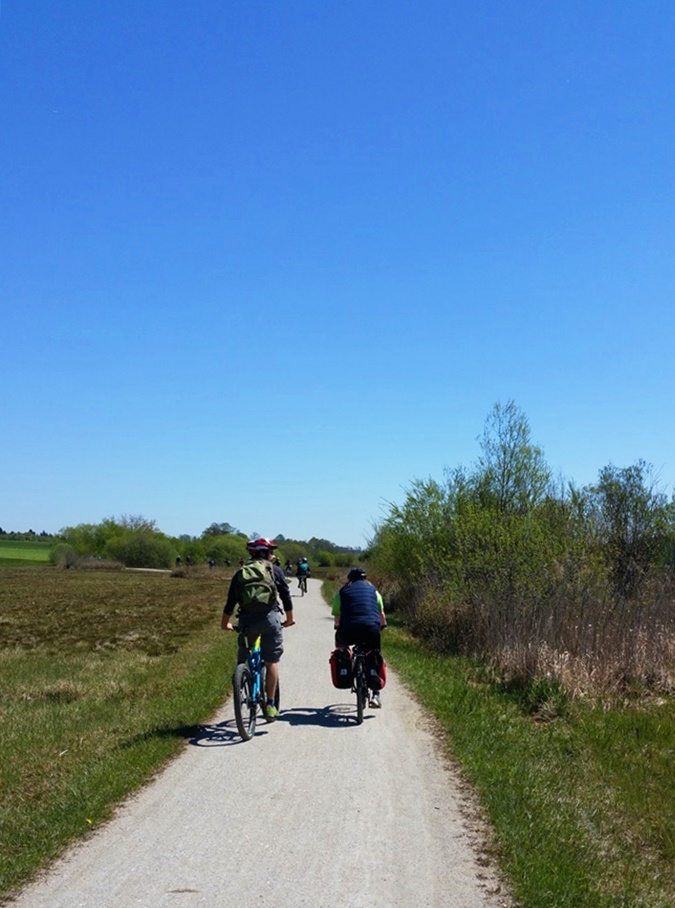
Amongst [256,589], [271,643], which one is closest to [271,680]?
[271,643]

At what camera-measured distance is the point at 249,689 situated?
937 cm

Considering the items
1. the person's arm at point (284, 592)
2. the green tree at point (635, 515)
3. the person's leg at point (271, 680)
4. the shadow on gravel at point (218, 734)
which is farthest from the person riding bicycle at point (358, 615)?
the green tree at point (635, 515)

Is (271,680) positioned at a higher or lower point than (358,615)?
lower

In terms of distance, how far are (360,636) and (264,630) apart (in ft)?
5.56

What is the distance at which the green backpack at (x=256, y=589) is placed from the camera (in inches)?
377

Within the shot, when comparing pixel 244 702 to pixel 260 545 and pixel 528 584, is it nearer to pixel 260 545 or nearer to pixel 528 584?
pixel 260 545

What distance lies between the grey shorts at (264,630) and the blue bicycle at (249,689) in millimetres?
68

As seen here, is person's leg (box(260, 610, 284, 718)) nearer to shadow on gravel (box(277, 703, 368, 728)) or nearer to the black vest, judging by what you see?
shadow on gravel (box(277, 703, 368, 728))

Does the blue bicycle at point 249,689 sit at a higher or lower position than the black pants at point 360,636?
lower

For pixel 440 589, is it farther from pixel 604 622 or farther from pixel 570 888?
pixel 570 888

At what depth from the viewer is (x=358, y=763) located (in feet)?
27.3

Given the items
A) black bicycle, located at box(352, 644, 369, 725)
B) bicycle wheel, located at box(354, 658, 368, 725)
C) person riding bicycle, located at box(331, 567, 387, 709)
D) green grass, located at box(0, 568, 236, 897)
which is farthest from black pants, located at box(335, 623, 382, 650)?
green grass, located at box(0, 568, 236, 897)

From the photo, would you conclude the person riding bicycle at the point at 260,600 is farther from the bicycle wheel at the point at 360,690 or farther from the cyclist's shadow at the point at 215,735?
the bicycle wheel at the point at 360,690

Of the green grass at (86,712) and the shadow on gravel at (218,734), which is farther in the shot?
the shadow on gravel at (218,734)
